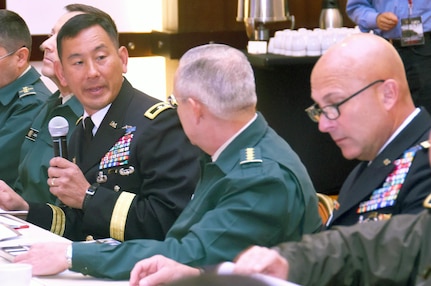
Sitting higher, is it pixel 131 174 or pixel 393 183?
pixel 393 183

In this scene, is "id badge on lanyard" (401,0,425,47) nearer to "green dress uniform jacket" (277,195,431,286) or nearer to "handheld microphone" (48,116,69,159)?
"handheld microphone" (48,116,69,159)

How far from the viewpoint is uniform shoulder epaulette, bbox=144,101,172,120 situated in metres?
3.30

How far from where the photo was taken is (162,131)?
3.25 meters

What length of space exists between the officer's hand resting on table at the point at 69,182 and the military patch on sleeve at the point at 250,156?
77 cm

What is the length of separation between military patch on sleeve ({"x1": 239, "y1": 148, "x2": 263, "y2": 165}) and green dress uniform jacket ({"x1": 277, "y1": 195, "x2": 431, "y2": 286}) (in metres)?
0.53

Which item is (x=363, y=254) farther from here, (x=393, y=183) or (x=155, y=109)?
(x=155, y=109)

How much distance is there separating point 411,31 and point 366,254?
3594 millimetres

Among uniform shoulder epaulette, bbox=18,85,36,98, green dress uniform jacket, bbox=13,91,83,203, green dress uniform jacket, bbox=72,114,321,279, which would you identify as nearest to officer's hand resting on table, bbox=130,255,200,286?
green dress uniform jacket, bbox=72,114,321,279

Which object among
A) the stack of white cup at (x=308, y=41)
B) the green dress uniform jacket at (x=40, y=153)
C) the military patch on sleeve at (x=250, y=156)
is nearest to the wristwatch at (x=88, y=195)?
the green dress uniform jacket at (x=40, y=153)

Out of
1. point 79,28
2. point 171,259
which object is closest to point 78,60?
point 79,28

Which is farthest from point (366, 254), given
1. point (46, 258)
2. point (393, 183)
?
point (46, 258)

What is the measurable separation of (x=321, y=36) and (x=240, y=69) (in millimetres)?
3484

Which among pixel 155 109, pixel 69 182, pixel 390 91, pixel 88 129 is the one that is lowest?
pixel 69 182

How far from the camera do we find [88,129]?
11.5 feet
